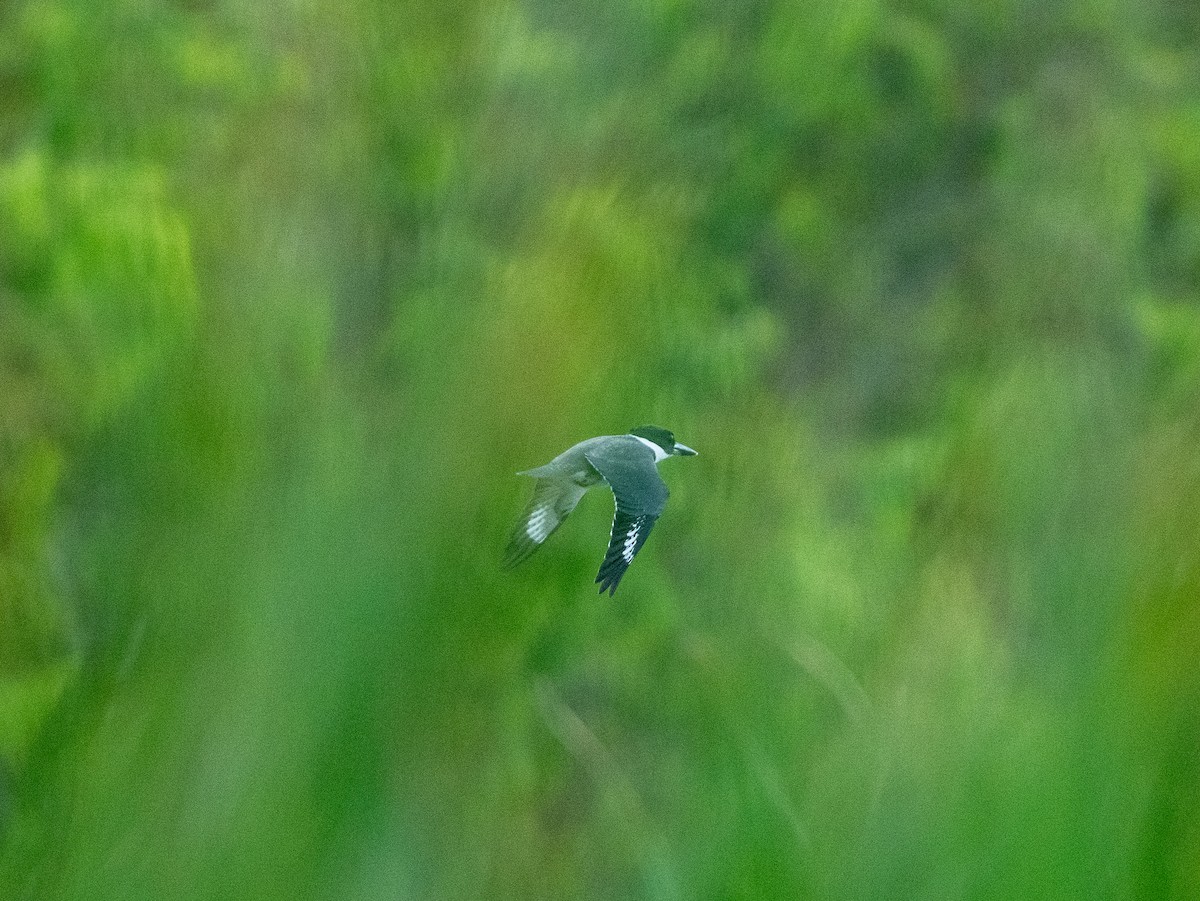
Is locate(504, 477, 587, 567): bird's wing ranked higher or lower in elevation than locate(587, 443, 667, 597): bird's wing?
higher

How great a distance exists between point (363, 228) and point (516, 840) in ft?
0.66

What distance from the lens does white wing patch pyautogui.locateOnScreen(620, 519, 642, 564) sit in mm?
875

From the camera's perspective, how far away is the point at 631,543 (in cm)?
91

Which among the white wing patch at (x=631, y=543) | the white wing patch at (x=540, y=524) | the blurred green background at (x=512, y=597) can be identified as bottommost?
the white wing patch at (x=631, y=543)

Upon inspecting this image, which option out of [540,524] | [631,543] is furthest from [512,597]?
[631,543]

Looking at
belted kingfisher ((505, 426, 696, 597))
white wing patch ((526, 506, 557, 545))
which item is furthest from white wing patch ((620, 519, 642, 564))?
white wing patch ((526, 506, 557, 545))

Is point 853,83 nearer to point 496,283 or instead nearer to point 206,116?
point 206,116

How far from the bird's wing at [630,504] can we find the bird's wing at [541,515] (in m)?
0.03

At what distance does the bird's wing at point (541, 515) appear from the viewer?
1.59ft

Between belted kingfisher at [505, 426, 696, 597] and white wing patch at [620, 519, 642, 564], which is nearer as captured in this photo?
belted kingfisher at [505, 426, 696, 597]

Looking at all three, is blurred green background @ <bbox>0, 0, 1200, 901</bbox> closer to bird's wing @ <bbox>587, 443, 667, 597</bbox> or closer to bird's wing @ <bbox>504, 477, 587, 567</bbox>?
bird's wing @ <bbox>504, 477, 587, 567</bbox>

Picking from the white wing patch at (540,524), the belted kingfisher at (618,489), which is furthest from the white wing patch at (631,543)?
the white wing patch at (540,524)

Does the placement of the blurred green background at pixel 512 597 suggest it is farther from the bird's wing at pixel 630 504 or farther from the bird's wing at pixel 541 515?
the bird's wing at pixel 630 504

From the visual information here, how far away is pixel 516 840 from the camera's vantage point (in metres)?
0.47
